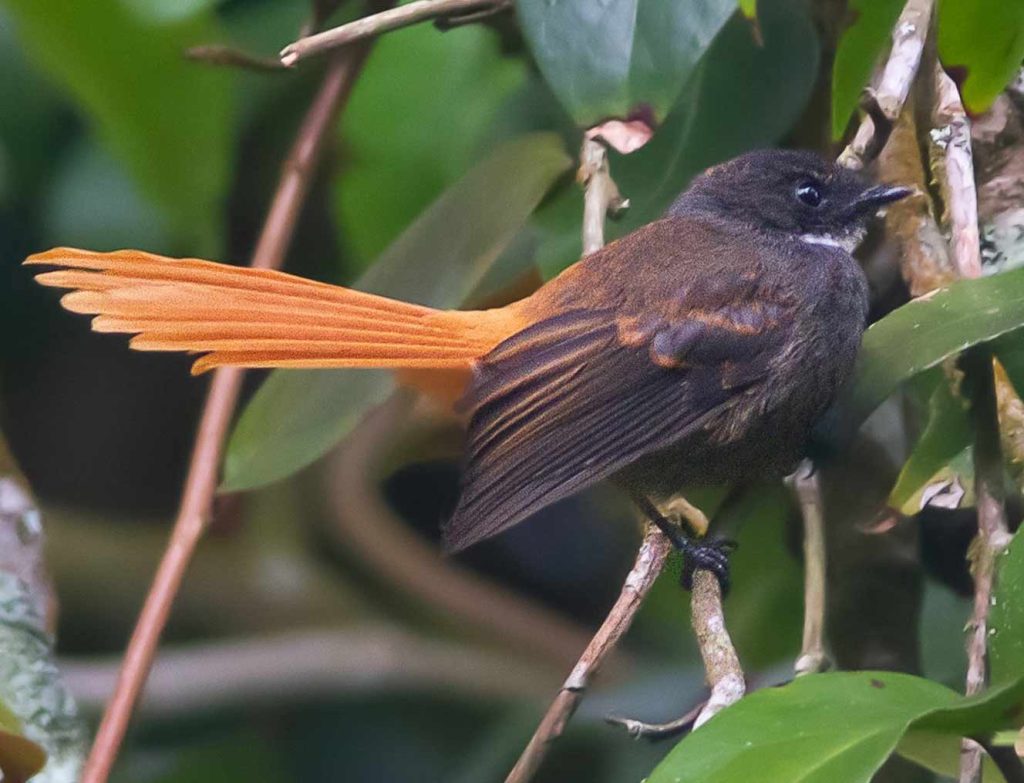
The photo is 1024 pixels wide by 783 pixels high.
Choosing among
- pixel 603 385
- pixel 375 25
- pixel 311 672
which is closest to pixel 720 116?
pixel 603 385

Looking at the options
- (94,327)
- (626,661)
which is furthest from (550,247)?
(626,661)

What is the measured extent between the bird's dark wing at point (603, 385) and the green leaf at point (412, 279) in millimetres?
141

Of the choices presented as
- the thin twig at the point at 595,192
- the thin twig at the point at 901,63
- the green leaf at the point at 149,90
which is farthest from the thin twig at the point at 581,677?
the green leaf at the point at 149,90

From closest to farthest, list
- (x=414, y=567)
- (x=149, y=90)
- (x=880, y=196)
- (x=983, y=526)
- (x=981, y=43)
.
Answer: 1. (x=981, y=43)
2. (x=983, y=526)
3. (x=880, y=196)
4. (x=149, y=90)
5. (x=414, y=567)

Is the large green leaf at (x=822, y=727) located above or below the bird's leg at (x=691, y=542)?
below

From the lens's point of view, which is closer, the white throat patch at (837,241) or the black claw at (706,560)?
the black claw at (706,560)

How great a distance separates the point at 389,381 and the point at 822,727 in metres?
0.99

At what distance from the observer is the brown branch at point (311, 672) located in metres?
2.85

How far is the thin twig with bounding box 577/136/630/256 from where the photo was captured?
1938 mm

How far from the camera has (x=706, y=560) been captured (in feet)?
6.00

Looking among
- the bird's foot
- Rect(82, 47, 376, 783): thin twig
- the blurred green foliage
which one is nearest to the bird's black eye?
the blurred green foliage

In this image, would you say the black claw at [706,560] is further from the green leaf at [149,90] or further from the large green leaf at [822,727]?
the green leaf at [149,90]

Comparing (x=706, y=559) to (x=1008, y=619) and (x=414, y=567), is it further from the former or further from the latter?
(x=414, y=567)

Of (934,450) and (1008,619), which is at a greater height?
(934,450)
